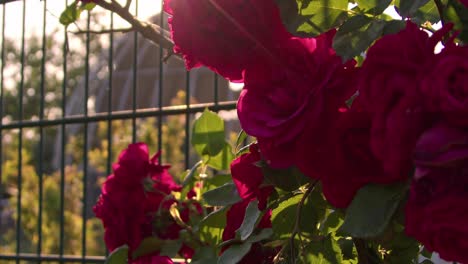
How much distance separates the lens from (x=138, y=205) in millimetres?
1280

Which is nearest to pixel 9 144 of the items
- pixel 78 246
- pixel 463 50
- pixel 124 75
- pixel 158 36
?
pixel 78 246

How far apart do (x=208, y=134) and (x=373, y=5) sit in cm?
60

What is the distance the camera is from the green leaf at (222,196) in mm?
856

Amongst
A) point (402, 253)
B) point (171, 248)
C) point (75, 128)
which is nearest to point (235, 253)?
point (402, 253)

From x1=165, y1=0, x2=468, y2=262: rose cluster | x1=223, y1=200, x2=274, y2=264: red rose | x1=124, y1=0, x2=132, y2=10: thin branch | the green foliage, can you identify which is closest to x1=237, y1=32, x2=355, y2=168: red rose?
x1=165, y1=0, x2=468, y2=262: rose cluster

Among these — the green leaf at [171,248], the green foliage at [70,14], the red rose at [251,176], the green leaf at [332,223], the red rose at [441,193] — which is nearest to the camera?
the red rose at [441,193]

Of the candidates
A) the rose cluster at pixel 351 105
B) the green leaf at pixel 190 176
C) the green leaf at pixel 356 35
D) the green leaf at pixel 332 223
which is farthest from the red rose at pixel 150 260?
the green leaf at pixel 356 35

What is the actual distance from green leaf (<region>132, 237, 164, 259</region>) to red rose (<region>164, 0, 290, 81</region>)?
0.62 meters

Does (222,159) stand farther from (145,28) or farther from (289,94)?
(289,94)

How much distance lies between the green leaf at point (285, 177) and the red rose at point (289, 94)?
50 mm

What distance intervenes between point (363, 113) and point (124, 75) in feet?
71.5

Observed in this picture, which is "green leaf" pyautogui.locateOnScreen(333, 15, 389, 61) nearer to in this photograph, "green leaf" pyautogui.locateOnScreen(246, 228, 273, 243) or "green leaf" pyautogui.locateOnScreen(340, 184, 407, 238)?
"green leaf" pyautogui.locateOnScreen(340, 184, 407, 238)

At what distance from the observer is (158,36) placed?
126 cm

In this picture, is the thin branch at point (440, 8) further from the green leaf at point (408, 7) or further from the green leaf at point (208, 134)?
the green leaf at point (208, 134)
